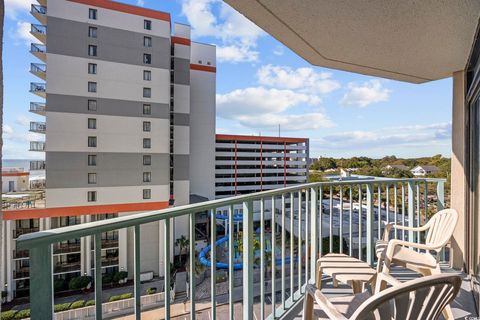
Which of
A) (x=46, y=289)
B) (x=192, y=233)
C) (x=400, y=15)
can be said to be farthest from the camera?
(x=400, y=15)

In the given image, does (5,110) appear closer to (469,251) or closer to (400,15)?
(400,15)

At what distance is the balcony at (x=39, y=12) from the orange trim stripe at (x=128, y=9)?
1939 millimetres

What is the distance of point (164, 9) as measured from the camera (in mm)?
15586

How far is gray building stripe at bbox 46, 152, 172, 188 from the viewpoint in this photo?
13.4m

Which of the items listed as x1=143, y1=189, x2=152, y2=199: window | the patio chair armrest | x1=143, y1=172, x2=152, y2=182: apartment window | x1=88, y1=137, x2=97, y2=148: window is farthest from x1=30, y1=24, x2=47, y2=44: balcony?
the patio chair armrest

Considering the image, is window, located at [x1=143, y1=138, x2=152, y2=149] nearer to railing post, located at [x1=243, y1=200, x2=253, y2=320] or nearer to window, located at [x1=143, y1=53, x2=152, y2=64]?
window, located at [x1=143, y1=53, x2=152, y2=64]

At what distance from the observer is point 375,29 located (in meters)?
1.85

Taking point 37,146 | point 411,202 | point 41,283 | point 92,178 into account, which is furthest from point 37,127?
point 411,202

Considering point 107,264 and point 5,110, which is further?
point 107,264

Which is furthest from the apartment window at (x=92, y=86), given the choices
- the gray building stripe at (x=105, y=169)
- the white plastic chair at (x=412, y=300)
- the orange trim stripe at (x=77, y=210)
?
the white plastic chair at (x=412, y=300)

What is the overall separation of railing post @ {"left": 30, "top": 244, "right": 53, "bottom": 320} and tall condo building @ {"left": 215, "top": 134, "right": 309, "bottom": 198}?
73.3 feet

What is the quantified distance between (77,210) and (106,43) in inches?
381

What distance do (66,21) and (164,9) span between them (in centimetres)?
551

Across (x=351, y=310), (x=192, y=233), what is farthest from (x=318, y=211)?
(x=192, y=233)
